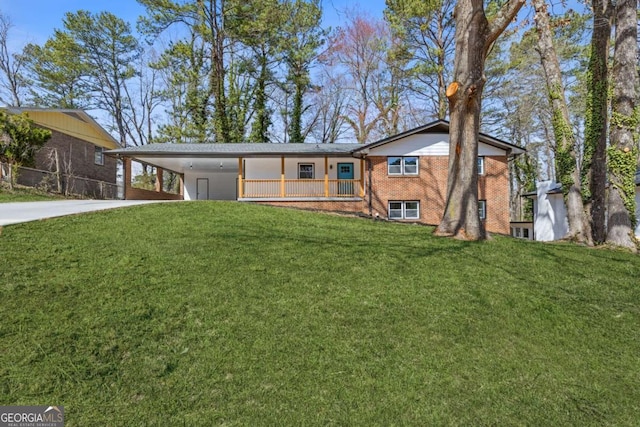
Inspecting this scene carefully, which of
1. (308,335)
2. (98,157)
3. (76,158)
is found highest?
(98,157)

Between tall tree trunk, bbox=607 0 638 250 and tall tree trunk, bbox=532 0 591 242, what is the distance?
1122 millimetres

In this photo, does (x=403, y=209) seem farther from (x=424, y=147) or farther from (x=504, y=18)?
(x=504, y=18)

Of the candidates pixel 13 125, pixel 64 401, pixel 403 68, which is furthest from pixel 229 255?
pixel 403 68

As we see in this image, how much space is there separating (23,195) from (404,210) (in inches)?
649

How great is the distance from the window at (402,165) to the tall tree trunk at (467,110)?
822 cm

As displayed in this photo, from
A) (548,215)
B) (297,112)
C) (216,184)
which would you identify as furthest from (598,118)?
(297,112)

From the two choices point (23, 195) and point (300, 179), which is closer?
point (23, 195)

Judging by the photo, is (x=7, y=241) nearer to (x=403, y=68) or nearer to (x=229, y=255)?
(x=229, y=255)

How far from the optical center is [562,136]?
34.5ft

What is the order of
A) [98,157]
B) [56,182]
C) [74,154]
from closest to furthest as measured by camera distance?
[56,182], [74,154], [98,157]

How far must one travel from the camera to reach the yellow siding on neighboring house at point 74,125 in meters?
19.0

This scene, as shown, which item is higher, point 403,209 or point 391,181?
point 391,181

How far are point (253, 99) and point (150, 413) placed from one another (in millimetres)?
27615

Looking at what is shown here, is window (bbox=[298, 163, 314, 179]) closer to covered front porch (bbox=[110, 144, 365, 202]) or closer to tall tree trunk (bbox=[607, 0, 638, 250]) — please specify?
covered front porch (bbox=[110, 144, 365, 202])
